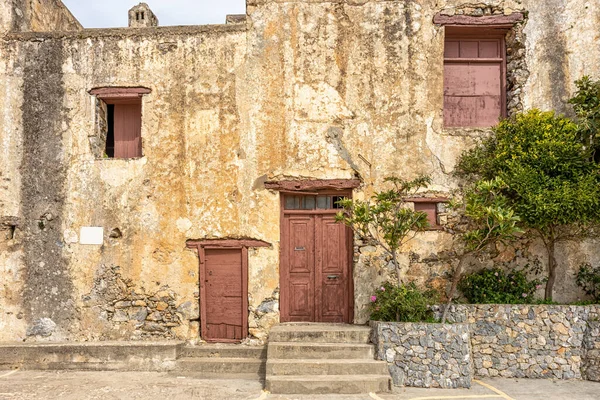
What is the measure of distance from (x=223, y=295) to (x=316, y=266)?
5.86ft

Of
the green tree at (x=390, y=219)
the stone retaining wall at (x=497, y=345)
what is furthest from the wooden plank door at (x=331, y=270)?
the stone retaining wall at (x=497, y=345)

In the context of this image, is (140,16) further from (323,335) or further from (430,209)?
(323,335)

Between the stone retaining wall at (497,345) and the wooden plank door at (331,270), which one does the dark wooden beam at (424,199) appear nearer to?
the wooden plank door at (331,270)

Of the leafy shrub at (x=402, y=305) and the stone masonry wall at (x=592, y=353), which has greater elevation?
the leafy shrub at (x=402, y=305)

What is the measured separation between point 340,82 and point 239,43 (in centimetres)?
202

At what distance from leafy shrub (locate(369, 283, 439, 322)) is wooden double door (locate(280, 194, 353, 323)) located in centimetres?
83

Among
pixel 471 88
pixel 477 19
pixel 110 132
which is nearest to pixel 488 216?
pixel 471 88

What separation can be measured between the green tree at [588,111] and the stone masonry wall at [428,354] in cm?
380

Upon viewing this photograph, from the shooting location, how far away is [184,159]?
898 cm

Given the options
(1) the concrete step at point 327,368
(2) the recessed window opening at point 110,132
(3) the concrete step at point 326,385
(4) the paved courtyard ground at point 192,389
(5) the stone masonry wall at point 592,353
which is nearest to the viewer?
(4) the paved courtyard ground at point 192,389

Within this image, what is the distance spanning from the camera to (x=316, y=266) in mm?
8961

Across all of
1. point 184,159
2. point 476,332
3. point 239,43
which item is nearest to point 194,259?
point 184,159

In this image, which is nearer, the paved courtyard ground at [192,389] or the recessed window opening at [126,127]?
the paved courtyard ground at [192,389]

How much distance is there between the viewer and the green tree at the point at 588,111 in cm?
813
